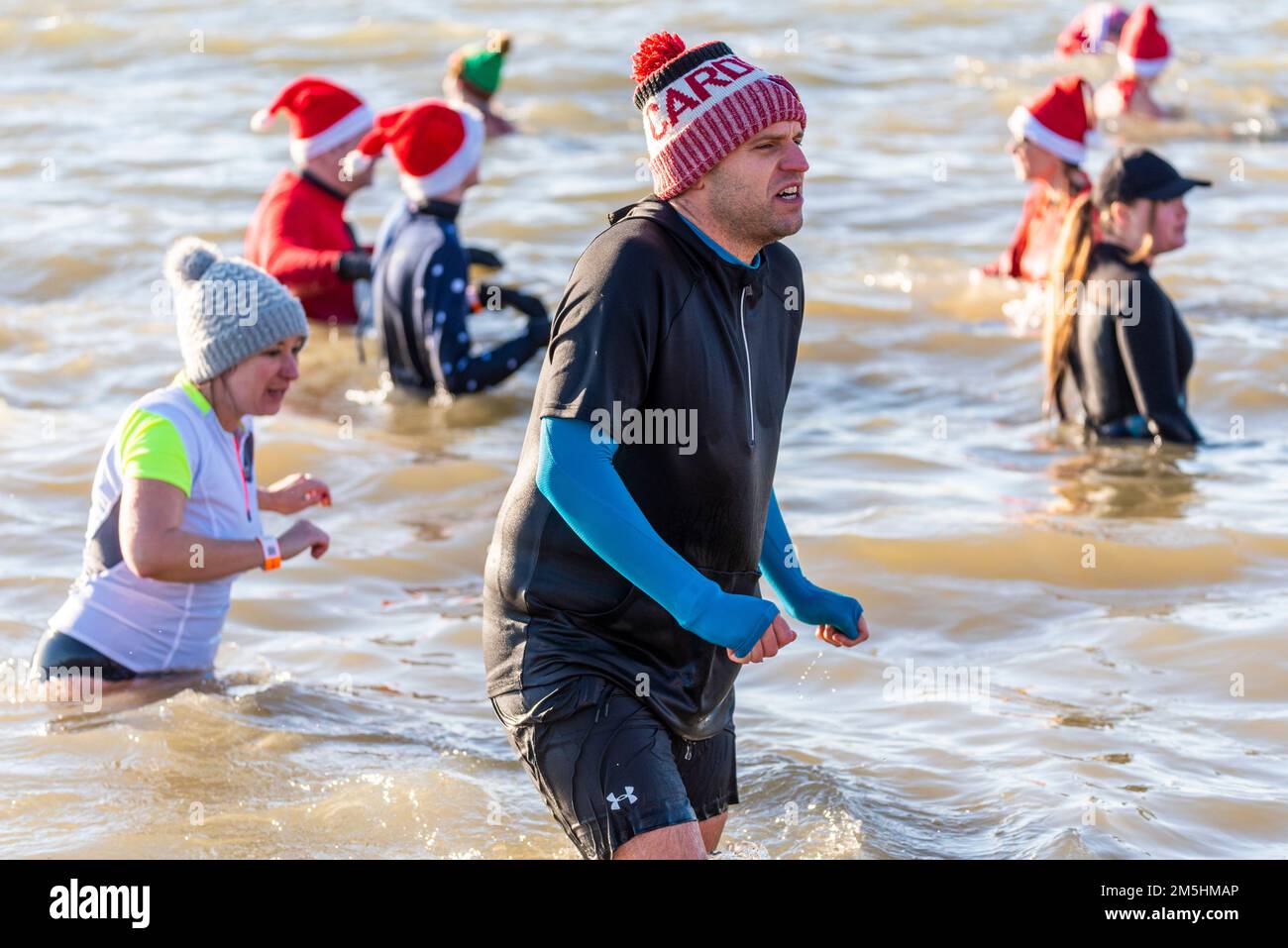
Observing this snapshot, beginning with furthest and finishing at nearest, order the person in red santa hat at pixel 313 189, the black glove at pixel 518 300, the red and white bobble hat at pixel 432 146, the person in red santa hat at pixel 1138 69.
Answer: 1. the person in red santa hat at pixel 1138 69
2. the person in red santa hat at pixel 313 189
3. the black glove at pixel 518 300
4. the red and white bobble hat at pixel 432 146

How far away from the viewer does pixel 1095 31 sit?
54.2ft

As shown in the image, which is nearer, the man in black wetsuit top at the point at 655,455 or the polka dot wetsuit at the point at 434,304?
the man in black wetsuit top at the point at 655,455

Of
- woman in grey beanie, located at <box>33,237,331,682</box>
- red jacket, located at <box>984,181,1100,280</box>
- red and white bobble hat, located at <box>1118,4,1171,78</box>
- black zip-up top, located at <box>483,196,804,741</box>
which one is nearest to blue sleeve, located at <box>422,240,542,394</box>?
red jacket, located at <box>984,181,1100,280</box>

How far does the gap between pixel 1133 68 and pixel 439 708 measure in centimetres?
1096

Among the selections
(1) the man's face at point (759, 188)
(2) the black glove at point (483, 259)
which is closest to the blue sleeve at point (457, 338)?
(2) the black glove at point (483, 259)

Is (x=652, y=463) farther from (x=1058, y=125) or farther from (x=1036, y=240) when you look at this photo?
(x=1036, y=240)

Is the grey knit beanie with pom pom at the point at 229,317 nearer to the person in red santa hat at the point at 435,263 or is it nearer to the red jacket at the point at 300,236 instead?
the person in red santa hat at the point at 435,263

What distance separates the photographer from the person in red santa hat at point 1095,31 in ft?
53.1

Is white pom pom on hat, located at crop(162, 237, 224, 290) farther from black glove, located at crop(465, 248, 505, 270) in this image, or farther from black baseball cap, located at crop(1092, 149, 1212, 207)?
black baseball cap, located at crop(1092, 149, 1212, 207)

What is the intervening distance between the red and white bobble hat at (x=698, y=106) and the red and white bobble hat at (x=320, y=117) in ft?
18.2

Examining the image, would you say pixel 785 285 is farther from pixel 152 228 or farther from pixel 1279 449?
pixel 152 228

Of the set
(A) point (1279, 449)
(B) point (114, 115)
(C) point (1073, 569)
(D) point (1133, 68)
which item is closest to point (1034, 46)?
(D) point (1133, 68)

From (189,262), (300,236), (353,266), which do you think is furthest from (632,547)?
(300,236)

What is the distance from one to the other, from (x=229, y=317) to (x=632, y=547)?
6.72 ft
